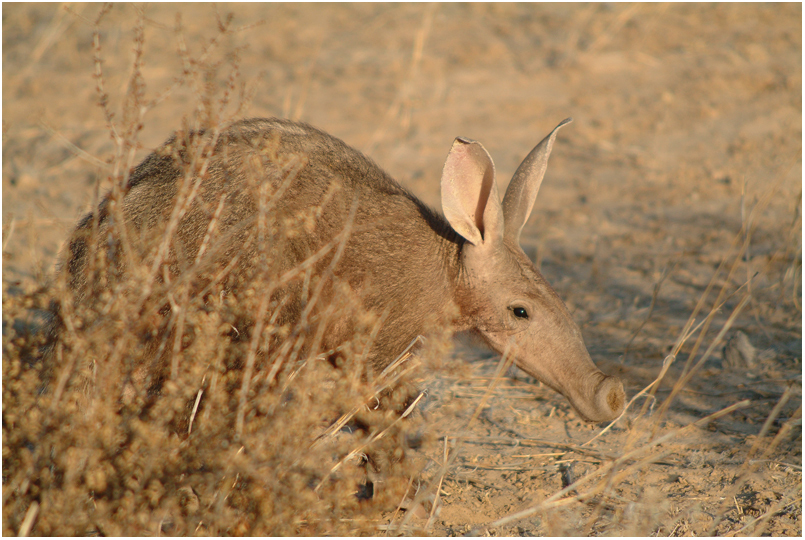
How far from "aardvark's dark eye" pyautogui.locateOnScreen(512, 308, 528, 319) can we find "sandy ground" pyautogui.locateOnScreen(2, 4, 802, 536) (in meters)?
0.57

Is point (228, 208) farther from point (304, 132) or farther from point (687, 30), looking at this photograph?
Result: point (687, 30)

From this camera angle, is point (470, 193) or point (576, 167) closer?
point (470, 193)

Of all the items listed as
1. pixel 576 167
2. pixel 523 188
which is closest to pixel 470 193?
pixel 523 188

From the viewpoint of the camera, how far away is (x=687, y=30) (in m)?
10.5

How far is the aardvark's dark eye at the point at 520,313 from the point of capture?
354 centimetres

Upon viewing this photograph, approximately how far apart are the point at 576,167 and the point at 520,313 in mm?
4630

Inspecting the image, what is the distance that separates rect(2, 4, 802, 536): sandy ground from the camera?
3.64 m

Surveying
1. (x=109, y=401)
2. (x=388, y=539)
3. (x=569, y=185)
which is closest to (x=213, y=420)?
(x=109, y=401)

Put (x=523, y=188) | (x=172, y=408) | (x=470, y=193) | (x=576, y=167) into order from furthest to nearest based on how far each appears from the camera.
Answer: (x=576, y=167)
(x=523, y=188)
(x=470, y=193)
(x=172, y=408)

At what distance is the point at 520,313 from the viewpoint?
3559 mm

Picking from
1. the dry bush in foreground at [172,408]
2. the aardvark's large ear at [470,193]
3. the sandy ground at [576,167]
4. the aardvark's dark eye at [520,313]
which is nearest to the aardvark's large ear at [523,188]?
the aardvark's large ear at [470,193]

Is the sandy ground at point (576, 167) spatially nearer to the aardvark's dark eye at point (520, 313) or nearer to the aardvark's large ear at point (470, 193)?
the aardvark's dark eye at point (520, 313)

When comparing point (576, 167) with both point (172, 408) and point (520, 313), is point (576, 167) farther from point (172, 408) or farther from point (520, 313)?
point (172, 408)

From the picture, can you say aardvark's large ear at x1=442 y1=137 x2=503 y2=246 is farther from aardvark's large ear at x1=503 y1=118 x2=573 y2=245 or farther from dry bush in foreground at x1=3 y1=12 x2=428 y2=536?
dry bush in foreground at x1=3 y1=12 x2=428 y2=536
